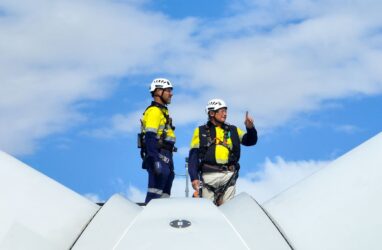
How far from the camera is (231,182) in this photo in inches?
327

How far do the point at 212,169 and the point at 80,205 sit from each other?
5.19 metres

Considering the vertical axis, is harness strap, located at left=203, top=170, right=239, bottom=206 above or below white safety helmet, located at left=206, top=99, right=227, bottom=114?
below

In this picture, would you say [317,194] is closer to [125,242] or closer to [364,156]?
[364,156]

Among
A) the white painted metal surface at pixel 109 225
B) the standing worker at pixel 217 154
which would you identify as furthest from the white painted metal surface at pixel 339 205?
the standing worker at pixel 217 154

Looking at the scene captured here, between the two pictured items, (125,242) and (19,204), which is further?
(19,204)

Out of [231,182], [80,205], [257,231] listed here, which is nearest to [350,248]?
[257,231]

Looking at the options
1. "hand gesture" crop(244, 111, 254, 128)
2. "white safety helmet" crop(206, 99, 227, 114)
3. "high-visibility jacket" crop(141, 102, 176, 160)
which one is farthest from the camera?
"white safety helmet" crop(206, 99, 227, 114)

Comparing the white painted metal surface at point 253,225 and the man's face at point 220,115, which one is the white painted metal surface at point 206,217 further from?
the man's face at point 220,115

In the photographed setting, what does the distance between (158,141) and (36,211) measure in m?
5.14

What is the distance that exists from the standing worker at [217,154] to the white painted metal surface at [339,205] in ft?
16.2

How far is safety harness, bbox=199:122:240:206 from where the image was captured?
8.33 meters

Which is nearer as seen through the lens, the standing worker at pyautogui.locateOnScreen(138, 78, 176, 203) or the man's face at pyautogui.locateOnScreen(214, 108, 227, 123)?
the standing worker at pyautogui.locateOnScreen(138, 78, 176, 203)

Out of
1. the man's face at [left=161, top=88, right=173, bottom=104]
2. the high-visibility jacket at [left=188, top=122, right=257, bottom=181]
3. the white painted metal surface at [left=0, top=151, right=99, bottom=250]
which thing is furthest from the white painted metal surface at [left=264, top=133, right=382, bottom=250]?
the man's face at [left=161, top=88, right=173, bottom=104]

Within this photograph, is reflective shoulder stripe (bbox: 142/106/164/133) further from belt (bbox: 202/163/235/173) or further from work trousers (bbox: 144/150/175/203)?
belt (bbox: 202/163/235/173)
